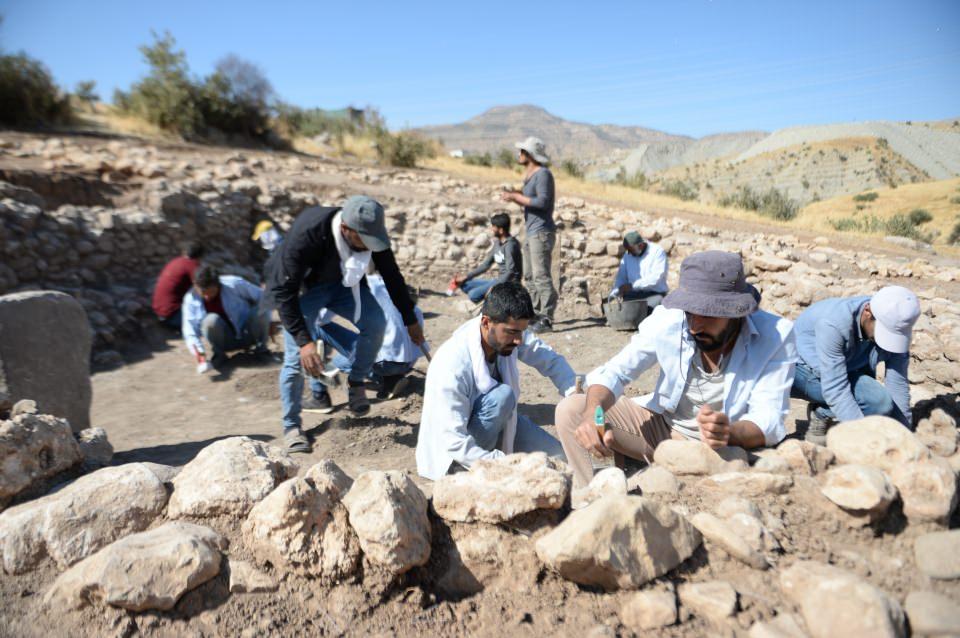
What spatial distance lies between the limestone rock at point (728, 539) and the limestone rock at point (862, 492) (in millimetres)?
340

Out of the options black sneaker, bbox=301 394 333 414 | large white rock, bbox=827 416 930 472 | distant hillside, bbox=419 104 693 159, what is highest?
distant hillside, bbox=419 104 693 159

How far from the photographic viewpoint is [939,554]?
1465mm

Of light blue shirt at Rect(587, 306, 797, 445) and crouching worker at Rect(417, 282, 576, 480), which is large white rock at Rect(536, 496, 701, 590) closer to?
crouching worker at Rect(417, 282, 576, 480)

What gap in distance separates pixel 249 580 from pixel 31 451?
1.08m

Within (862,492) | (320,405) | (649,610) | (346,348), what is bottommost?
(320,405)

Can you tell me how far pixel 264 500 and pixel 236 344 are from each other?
418cm

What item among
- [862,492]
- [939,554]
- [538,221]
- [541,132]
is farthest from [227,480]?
[541,132]

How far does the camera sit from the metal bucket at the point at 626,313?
6141mm

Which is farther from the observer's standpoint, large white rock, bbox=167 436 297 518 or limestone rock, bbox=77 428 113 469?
limestone rock, bbox=77 428 113 469

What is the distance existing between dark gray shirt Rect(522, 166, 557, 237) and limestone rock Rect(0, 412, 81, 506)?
4416 mm

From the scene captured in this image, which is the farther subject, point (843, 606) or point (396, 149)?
point (396, 149)

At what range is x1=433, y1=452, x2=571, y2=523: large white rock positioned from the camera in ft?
5.26

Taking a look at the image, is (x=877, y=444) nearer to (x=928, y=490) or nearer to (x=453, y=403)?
(x=928, y=490)

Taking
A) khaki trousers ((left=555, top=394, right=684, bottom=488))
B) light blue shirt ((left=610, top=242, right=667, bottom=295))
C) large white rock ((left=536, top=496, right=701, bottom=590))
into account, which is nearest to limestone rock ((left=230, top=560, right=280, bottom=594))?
large white rock ((left=536, top=496, right=701, bottom=590))
